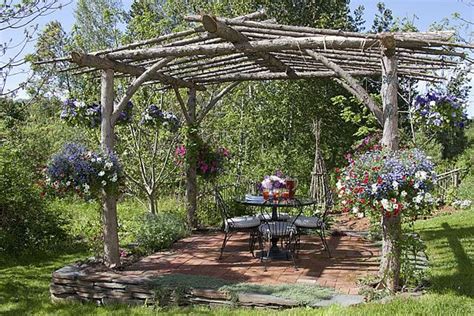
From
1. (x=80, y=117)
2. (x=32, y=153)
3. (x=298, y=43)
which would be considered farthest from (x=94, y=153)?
(x=32, y=153)

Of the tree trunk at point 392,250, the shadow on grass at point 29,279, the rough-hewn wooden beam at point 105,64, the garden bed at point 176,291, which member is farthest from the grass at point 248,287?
the rough-hewn wooden beam at point 105,64

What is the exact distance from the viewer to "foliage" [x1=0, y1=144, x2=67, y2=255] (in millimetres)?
6770

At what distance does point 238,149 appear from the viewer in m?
11.4

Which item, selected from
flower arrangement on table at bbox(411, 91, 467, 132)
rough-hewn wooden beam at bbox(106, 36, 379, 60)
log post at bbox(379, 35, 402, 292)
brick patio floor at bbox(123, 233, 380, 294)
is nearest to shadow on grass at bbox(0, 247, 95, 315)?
brick patio floor at bbox(123, 233, 380, 294)

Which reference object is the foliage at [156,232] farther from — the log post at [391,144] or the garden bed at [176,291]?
the log post at [391,144]

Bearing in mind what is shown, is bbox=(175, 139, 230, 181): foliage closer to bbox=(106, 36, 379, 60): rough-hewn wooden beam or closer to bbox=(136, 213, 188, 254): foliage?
bbox=(136, 213, 188, 254): foliage

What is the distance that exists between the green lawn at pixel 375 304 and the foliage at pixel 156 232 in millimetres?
1077

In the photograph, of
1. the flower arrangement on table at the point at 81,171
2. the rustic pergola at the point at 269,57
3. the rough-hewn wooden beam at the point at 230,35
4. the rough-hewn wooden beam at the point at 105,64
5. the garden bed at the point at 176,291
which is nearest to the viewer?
the garden bed at the point at 176,291

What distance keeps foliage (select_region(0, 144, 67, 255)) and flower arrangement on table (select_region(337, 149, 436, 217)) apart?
4.92 m

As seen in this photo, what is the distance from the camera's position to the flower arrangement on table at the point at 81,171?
15.6ft

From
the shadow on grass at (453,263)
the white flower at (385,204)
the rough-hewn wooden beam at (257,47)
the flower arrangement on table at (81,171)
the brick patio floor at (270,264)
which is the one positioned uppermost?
the rough-hewn wooden beam at (257,47)

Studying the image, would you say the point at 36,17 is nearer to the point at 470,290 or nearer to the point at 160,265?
the point at 160,265

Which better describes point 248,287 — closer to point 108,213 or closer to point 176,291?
point 176,291

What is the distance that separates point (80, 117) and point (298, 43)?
8.57 feet
